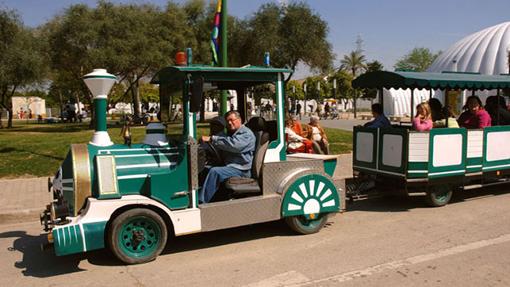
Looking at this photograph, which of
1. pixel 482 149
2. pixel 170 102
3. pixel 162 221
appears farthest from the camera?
pixel 482 149

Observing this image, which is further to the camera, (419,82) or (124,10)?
(124,10)

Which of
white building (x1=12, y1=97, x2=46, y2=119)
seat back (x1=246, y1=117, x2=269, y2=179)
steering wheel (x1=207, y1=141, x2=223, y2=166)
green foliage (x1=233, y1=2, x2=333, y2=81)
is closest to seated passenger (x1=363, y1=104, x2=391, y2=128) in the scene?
seat back (x1=246, y1=117, x2=269, y2=179)

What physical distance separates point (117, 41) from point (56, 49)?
143 inches

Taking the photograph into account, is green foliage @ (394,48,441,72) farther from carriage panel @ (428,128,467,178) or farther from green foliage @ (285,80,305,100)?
carriage panel @ (428,128,467,178)

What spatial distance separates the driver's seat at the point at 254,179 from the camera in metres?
5.33

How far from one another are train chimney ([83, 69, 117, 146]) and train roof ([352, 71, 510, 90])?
14.1 feet

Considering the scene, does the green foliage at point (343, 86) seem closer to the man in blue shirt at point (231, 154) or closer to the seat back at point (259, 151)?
the seat back at point (259, 151)

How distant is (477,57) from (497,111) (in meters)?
34.3

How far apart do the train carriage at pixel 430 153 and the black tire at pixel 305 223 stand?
1.31m

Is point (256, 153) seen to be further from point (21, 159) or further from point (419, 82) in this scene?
point (21, 159)

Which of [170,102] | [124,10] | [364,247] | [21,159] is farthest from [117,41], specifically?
[364,247]

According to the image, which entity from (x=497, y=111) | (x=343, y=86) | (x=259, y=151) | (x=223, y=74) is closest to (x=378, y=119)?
(x=497, y=111)

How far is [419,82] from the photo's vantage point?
6969 mm

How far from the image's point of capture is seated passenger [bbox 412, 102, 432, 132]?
6967 mm
